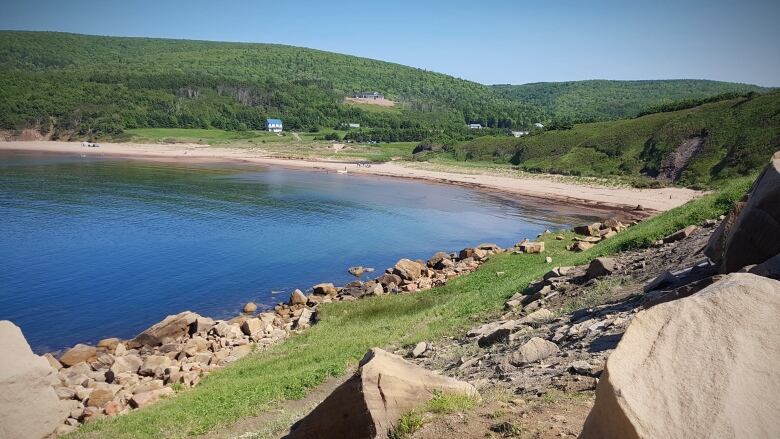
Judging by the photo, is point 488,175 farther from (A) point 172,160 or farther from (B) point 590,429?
(B) point 590,429

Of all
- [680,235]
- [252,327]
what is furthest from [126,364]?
[680,235]

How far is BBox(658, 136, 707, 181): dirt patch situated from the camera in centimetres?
7636

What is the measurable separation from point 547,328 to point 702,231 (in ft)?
30.5

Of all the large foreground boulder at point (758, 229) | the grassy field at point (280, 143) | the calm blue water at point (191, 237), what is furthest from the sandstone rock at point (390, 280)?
the grassy field at point (280, 143)

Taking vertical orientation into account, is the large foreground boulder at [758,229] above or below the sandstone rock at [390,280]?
above

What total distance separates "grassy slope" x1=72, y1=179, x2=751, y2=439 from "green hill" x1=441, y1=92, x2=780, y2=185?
2058 inches

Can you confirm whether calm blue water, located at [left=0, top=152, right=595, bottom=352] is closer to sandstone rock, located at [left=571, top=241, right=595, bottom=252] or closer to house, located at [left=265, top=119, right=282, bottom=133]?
sandstone rock, located at [left=571, top=241, right=595, bottom=252]

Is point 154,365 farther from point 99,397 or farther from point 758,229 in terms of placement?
point 758,229

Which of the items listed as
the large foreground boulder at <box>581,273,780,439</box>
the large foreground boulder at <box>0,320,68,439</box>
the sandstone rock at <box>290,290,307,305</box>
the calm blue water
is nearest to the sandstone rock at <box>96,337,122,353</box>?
the calm blue water

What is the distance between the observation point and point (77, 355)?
75.4 feet

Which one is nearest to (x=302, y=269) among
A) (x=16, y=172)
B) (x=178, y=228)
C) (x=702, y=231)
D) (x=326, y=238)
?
(x=326, y=238)

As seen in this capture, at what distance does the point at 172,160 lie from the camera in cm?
12388

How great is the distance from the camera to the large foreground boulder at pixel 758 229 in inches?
398

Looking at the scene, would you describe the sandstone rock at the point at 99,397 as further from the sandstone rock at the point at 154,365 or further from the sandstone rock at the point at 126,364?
the sandstone rock at the point at 126,364
